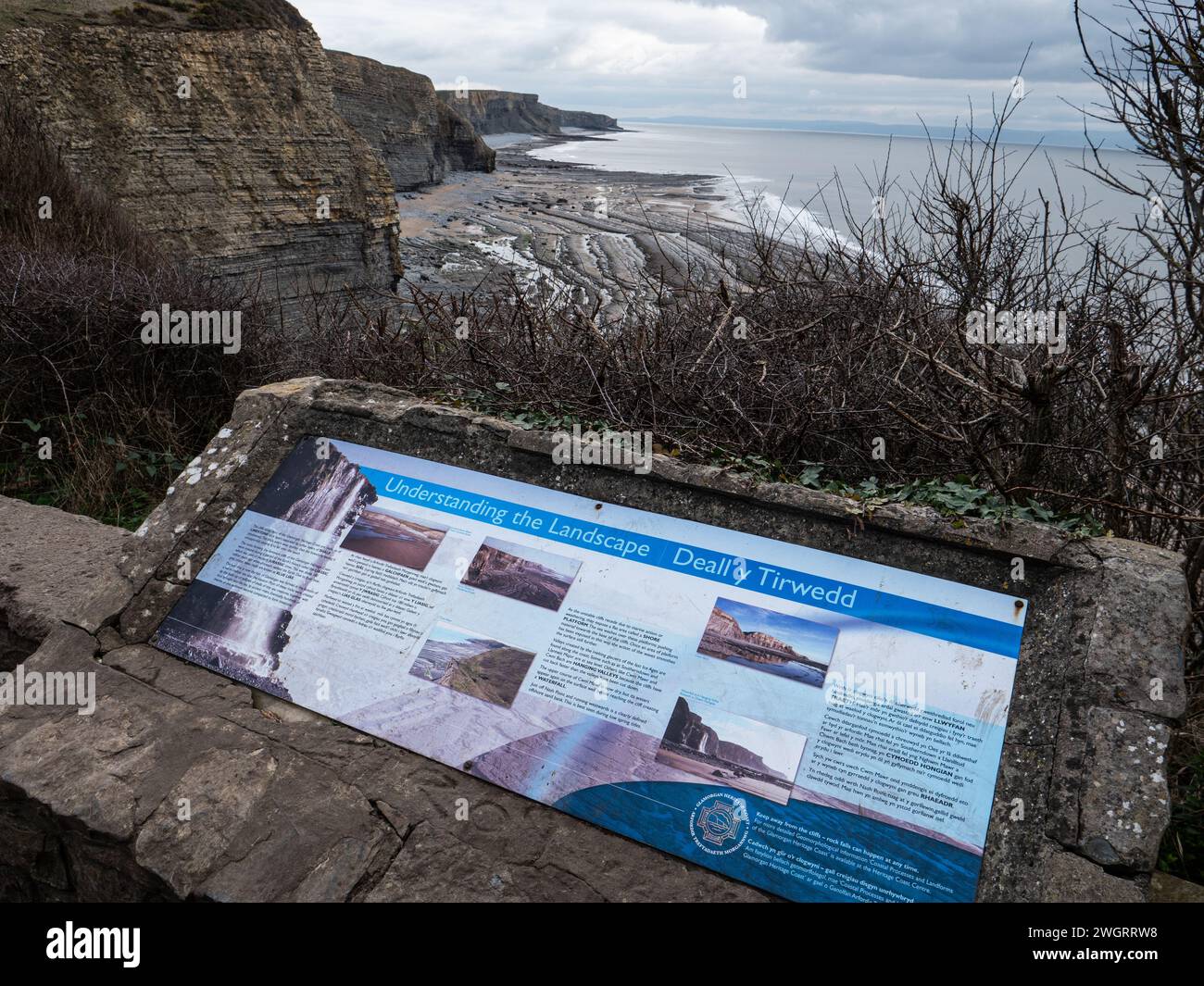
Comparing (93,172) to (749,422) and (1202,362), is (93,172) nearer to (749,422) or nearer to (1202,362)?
(749,422)

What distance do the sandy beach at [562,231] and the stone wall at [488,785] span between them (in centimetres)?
515

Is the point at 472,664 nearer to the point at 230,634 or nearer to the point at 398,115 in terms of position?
the point at 230,634

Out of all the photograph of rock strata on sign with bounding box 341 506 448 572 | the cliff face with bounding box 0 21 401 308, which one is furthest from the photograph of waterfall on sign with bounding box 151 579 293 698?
the cliff face with bounding box 0 21 401 308

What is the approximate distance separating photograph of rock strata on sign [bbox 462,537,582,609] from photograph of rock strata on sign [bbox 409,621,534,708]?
0.57ft

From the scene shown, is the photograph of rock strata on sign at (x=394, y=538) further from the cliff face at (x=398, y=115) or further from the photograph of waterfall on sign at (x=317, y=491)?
the cliff face at (x=398, y=115)

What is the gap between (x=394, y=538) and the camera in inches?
126

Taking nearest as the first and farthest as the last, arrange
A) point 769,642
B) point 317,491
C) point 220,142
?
point 769,642 < point 317,491 < point 220,142

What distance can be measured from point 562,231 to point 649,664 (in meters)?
26.9

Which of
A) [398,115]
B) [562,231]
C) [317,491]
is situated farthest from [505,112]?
[317,491]

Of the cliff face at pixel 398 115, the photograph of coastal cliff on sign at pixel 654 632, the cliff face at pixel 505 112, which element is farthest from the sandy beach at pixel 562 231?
the cliff face at pixel 505 112

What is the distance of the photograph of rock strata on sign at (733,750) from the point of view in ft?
7.70
